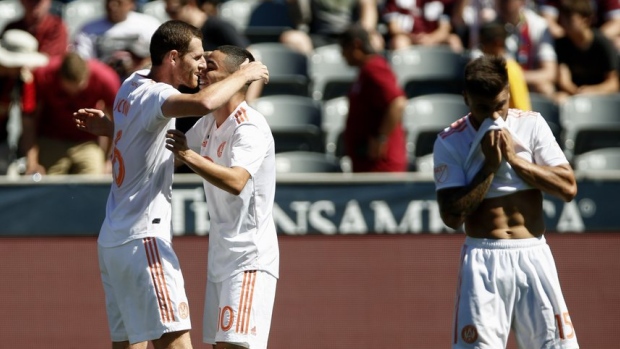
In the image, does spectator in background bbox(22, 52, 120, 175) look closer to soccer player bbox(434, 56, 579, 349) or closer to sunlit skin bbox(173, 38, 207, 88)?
sunlit skin bbox(173, 38, 207, 88)

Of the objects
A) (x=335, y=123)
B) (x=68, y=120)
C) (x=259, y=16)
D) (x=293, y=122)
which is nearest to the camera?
(x=68, y=120)

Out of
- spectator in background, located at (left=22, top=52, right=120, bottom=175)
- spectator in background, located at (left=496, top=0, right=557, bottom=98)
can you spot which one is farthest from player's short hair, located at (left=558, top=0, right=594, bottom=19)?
A: spectator in background, located at (left=22, top=52, right=120, bottom=175)

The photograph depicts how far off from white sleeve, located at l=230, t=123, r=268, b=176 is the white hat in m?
4.18

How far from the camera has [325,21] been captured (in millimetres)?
11461

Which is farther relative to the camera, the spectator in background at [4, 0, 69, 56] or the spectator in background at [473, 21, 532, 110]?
the spectator in background at [4, 0, 69, 56]

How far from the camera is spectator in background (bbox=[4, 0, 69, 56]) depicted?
1020 cm

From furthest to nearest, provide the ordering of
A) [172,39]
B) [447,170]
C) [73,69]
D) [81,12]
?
[81,12], [73,69], [447,170], [172,39]

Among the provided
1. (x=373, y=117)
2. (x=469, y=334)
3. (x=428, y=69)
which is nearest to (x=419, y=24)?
(x=428, y=69)

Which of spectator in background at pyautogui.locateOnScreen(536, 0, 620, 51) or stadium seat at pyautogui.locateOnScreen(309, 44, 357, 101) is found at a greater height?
spectator in background at pyautogui.locateOnScreen(536, 0, 620, 51)

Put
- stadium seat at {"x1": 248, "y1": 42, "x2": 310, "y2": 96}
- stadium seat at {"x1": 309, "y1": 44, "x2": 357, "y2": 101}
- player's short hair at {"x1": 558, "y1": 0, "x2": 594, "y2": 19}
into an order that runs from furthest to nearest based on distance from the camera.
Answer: stadium seat at {"x1": 309, "y1": 44, "x2": 357, "y2": 101}, stadium seat at {"x1": 248, "y1": 42, "x2": 310, "y2": 96}, player's short hair at {"x1": 558, "y1": 0, "x2": 594, "y2": 19}

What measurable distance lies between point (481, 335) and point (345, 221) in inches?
97.7

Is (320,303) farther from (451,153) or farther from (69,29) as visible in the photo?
(69,29)

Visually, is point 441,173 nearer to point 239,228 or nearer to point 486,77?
point 486,77

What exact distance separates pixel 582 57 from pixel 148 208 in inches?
243
